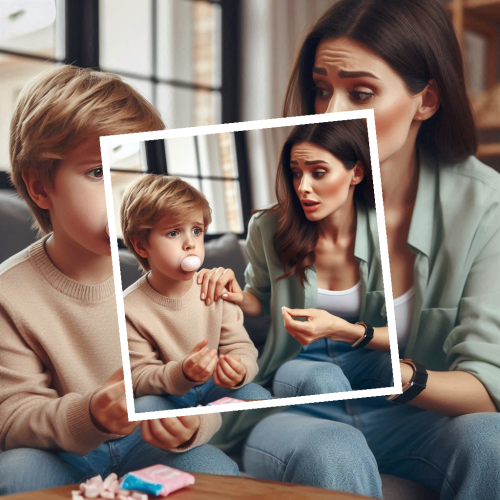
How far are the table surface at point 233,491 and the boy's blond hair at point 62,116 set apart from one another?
20.3 inches

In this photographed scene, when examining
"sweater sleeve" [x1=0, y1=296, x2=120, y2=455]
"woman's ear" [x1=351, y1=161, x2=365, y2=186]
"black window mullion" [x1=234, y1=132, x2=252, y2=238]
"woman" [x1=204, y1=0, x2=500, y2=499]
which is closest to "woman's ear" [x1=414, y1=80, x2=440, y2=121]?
"woman" [x1=204, y1=0, x2=500, y2=499]

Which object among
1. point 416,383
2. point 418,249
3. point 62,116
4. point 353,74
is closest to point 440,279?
point 418,249

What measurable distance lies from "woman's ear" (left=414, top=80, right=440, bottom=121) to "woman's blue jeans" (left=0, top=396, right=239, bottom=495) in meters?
0.70

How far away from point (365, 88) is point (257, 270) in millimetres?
381

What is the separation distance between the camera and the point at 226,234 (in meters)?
1.00

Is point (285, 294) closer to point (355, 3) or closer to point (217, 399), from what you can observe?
point (217, 399)

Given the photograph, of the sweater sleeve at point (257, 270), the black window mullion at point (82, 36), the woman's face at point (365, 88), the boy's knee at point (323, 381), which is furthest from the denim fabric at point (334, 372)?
the black window mullion at point (82, 36)

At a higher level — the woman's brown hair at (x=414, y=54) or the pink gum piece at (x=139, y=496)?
the woman's brown hair at (x=414, y=54)

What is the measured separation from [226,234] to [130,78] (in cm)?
39

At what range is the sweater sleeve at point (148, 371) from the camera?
100 centimetres

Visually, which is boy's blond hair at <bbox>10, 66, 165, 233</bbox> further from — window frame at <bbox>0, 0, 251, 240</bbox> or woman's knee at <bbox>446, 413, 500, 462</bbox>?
woman's knee at <bbox>446, 413, 500, 462</bbox>

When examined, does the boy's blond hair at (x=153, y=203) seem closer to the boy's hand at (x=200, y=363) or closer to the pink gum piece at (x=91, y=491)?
the boy's hand at (x=200, y=363)

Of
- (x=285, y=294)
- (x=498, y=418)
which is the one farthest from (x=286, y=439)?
(x=498, y=418)

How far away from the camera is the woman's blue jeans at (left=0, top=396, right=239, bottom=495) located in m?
0.95
